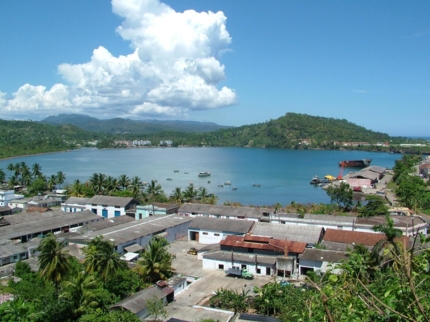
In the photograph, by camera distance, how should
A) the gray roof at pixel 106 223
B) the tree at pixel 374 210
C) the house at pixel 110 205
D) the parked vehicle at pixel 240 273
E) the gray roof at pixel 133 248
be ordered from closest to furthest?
the parked vehicle at pixel 240 273, the gray roof at pixel 133 248, the gray roof at pixel 106 223, the tree at pixel 374 210, the house at pixel 110 205

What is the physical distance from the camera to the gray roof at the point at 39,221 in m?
17.9

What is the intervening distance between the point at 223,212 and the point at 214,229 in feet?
10.7

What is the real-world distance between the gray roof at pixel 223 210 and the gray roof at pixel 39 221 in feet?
18.0

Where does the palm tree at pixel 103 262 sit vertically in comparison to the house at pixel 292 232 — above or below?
above

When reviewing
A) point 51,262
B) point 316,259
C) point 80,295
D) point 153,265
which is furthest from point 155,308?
point 316,259

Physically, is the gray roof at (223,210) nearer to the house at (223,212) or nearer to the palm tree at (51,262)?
the house at (223,212)

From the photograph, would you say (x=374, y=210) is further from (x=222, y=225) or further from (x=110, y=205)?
(x=110, y=205)

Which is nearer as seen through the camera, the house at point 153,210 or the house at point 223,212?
the house at point 223,212

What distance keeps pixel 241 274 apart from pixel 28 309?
8.77 metres

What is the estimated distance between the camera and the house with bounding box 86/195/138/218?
960 inches

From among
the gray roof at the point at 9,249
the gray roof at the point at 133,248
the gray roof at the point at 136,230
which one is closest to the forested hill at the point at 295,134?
the gray roof at the point at 136,230

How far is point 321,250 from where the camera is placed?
47.0ft

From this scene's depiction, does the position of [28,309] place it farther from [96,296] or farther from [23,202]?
[23,202]

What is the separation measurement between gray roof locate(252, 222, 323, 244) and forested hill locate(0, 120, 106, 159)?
66209mm
